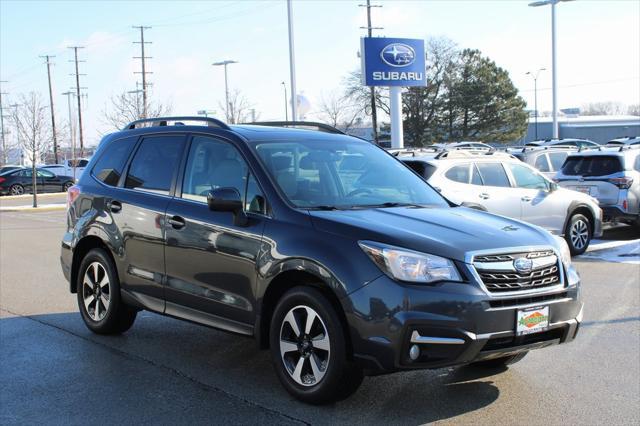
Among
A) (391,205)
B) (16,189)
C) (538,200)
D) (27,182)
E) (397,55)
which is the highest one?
(397,55)

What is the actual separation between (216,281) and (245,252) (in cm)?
Result: 40

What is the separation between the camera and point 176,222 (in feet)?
18.2

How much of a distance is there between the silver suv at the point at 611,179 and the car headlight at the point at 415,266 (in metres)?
10.1

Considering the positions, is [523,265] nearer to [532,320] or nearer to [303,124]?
[532,320]

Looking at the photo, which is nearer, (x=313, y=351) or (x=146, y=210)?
(x=313, y=351)

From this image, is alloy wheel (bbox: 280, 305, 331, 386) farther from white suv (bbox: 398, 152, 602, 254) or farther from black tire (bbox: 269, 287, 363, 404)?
white suv (bbox: 398, 152, 602, 254)

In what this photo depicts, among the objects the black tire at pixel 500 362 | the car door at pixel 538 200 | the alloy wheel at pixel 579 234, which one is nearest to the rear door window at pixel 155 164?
the black tire at pixel 500 362

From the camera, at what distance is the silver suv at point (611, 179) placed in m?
13.2

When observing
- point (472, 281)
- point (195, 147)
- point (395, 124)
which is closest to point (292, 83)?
point (395, 124)

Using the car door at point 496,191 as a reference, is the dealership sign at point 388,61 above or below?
above

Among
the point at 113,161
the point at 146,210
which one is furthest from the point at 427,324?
the point at 113,161

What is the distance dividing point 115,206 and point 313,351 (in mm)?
2613

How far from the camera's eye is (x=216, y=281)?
5.21 meters

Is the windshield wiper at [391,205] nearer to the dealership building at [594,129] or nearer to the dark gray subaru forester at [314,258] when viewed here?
the dark gray subaru forester at [314,258]
